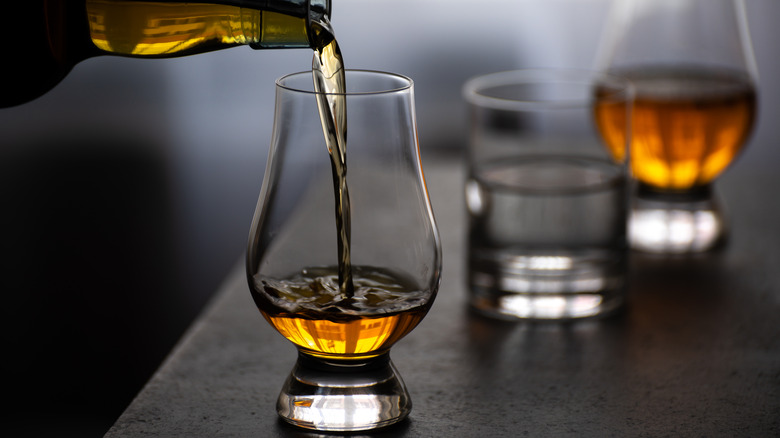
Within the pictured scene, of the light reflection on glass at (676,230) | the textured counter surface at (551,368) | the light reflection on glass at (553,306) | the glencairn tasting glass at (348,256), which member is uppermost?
the glencairn tasting glass at (348,256)

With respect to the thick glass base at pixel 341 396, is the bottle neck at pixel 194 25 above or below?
above

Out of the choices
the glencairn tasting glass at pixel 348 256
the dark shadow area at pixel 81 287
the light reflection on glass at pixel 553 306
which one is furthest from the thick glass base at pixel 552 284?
the dark shadow area at pixel 81 287

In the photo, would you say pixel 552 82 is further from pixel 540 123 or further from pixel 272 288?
pixel 272 288

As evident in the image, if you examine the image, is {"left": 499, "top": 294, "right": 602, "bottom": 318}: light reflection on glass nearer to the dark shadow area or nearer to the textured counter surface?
the textured counter surface

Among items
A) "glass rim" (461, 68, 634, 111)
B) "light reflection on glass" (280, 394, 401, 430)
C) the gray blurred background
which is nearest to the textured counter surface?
"light reflection on glass" (280, 394, 401, 430)

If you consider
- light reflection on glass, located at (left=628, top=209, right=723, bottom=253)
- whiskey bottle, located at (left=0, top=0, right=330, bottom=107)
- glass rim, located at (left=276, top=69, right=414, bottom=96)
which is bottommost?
light reflection on glass, located at (left=628, top=209, right=723, bottom=253)

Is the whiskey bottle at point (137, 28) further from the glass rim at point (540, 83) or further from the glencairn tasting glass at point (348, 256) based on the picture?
the glass rim at point (540, 83)

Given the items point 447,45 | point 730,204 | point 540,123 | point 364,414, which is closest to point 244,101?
point 447,45
